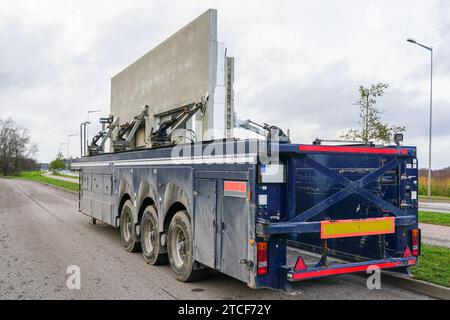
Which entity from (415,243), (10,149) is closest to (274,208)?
(415,243)

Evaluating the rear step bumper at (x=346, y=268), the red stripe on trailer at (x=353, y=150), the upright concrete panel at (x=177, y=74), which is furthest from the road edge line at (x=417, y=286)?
the upright concrete panel at (x=177, y=74)

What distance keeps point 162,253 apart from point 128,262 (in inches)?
38.1

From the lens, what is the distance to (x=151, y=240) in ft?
26.3

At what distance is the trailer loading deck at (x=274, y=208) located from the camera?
5195 mm

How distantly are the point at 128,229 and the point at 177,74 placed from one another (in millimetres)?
6758

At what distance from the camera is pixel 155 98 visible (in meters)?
16.2

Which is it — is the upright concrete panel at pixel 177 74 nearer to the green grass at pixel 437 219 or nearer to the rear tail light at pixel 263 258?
the green grass at pixel 437 219

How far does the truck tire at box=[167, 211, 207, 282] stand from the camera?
21.2ft

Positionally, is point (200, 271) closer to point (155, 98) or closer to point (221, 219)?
point (221, 219)

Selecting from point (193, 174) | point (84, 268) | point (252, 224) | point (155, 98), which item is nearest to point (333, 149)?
point (252, 224)

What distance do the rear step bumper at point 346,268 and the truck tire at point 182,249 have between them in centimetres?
174

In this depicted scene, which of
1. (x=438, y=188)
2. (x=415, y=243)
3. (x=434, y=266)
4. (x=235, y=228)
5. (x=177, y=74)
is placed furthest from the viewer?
(x=438, y=188)

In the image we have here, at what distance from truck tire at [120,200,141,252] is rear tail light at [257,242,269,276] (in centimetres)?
429

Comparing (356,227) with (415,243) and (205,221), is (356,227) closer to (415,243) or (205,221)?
(415,243)
